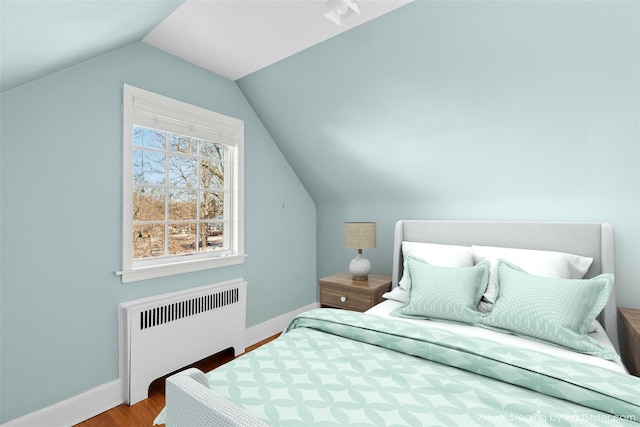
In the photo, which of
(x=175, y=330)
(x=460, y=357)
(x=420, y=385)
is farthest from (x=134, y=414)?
(x=460, y=357)

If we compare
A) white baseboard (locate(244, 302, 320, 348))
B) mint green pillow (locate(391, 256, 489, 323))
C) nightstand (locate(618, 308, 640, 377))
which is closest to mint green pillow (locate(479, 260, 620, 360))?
mint green pillow (locate(391, 256, 489, 323))

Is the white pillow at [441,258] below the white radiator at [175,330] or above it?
above

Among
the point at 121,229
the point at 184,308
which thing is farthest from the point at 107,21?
the point at 184,308

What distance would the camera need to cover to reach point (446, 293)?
192 centimetres

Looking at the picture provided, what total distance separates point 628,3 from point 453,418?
1.94 meters

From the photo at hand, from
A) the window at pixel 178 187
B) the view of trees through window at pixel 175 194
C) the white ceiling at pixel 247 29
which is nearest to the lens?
the white ceiling at pixel 247 29

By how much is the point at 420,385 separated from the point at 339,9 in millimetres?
1813

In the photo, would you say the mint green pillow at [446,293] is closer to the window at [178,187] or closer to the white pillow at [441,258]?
the white pillow at [441,258]

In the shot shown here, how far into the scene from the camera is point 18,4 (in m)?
0.89

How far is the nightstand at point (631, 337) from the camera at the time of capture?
5.52ft

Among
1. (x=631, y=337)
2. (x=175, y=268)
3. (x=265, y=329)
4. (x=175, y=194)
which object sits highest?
(x=175, y=194)

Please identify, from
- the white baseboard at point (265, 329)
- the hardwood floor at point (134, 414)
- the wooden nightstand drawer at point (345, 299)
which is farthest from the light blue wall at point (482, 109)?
the hardwood floor at point (134, 414)

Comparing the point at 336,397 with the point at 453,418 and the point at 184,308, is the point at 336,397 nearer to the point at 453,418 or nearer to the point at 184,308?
the point at 453,418

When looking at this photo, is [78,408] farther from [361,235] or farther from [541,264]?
[541,264]
